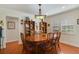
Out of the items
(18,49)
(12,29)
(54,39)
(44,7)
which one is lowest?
(18,49)

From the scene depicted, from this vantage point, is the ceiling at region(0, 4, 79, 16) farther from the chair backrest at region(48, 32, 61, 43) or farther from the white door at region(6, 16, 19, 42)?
the chair backrest at region(48, 32, 61, 43)

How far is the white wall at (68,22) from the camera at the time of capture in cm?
212

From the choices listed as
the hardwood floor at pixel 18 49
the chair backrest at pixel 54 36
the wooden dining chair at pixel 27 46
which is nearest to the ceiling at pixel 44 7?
the chair backrest at pixel 54 36

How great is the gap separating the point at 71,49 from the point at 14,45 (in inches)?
44.4

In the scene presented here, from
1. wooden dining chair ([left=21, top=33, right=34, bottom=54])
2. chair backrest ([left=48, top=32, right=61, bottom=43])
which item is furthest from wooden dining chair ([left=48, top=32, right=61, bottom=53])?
wooden dining chair ([left=21, top=33, right=34, bottom=54])

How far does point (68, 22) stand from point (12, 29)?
1.12 meters

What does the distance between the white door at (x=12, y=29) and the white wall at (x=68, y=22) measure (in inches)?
25.0

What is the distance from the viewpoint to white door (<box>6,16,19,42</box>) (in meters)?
2.13

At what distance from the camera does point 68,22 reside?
7.04 feet

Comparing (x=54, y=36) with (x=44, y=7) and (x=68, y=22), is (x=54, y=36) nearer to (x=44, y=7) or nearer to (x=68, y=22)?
(x=68, y=22)

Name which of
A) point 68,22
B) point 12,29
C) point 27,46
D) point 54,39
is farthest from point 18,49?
point 68,22

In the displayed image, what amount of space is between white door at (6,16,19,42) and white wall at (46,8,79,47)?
25.0 inches

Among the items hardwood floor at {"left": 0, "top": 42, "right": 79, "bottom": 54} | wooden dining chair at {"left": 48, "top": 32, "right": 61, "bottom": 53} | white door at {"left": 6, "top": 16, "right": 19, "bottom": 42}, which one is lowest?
hardwood floor at {"left": 0, "top": 42, "right": 79, "bottom": 54}
